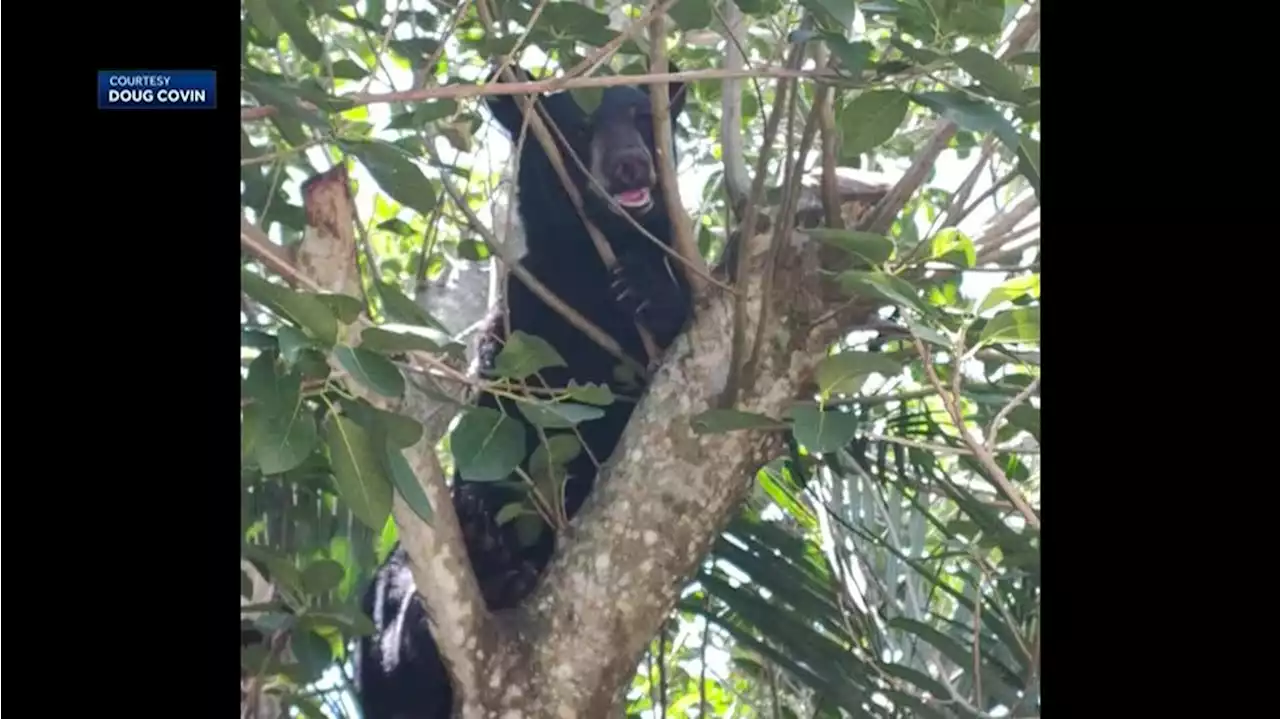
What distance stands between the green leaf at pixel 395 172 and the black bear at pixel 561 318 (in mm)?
326

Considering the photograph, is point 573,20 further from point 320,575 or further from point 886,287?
point 320,575

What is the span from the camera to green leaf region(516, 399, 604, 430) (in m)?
1.49

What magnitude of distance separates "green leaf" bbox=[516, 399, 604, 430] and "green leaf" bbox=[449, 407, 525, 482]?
22 millimetres

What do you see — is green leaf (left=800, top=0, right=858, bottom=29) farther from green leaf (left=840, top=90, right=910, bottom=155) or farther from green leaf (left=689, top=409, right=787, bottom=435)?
green leaf (left=689, top=409, right=787, bottom=435)

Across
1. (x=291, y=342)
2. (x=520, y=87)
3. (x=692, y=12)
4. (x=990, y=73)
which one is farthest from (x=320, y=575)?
(x=990, y=73)

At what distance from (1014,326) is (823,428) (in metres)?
0.23

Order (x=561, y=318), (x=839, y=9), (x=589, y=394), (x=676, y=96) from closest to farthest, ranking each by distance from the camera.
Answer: (x=839, y=9), (x=589, y=394), (x=561, y=318), (x=676, y=96)

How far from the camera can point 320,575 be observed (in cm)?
165

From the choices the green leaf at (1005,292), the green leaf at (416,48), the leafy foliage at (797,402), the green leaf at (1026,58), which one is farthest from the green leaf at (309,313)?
the green leaf at (1026,58)

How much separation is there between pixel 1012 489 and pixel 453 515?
2.28 ft

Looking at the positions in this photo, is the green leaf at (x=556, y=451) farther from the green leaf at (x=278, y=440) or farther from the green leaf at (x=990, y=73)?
the green leaf at (x=990, y=73)
